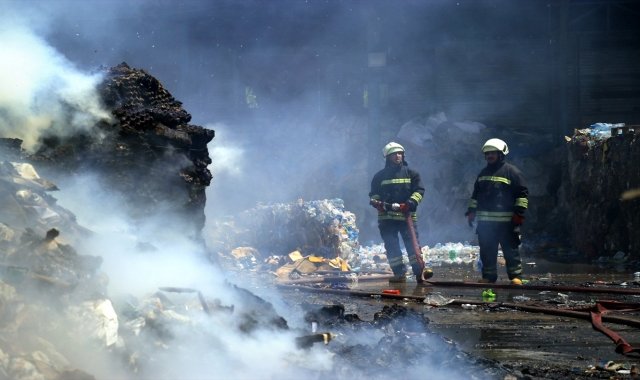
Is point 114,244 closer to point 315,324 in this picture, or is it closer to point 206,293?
point 206,293

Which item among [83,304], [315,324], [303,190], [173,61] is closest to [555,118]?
[303,190]

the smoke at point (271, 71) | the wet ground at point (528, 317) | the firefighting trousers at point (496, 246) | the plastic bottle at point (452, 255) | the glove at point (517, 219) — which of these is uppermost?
the smoke at point (271, 71)

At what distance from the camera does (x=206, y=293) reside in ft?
21.2

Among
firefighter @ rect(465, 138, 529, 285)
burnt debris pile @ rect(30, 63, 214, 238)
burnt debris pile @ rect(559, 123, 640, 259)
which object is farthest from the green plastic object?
burnt debris pile @ rect(559, 123, 640, 259)

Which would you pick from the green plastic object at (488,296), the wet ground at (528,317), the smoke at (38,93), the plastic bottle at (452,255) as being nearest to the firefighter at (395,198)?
the wet ground at (528,317)

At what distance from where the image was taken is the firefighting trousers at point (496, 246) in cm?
1018

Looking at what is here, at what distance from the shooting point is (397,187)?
11.0 meters

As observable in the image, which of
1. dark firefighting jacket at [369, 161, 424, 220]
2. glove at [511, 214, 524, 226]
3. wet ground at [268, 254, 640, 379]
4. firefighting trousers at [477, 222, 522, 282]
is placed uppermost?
dark firefighting jacket at [369, 161, 424, 220]

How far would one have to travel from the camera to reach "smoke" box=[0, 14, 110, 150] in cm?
630

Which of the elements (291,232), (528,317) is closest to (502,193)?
(528,317)

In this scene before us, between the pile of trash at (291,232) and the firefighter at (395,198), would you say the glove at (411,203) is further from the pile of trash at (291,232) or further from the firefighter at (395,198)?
the pile of trash at (291,232)

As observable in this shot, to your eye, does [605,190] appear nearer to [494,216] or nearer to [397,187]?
[494,216]

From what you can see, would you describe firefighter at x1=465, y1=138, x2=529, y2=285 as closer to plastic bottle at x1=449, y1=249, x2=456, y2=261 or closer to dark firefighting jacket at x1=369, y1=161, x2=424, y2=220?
dark firefighting jacket at x1=369, y1=161, x2=424, y2=220

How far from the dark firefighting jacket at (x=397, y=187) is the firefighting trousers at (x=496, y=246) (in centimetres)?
101
